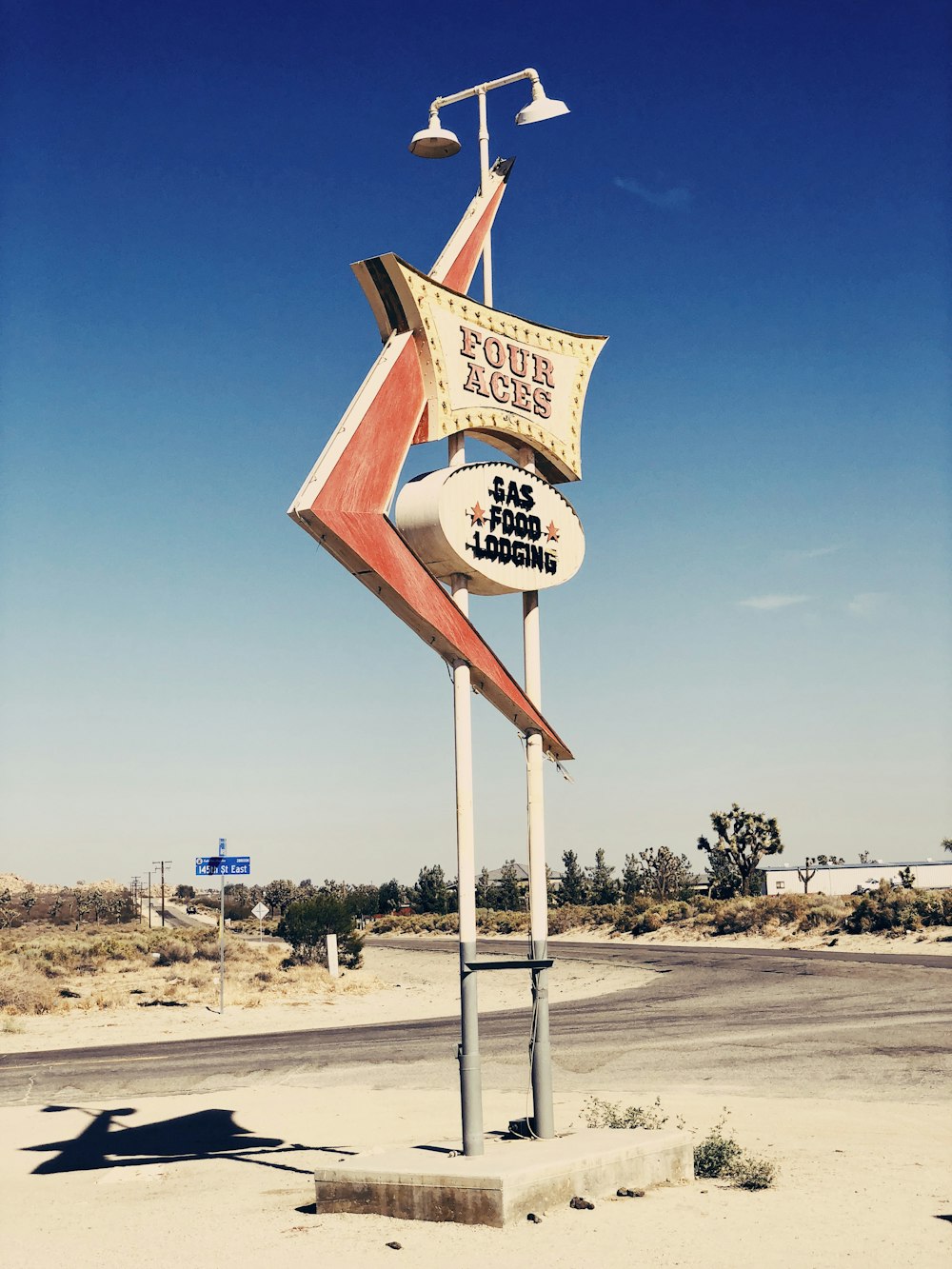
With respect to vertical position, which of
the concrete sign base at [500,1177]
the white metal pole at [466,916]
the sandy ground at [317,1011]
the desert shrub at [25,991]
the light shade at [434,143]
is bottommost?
the sandy ground at [317,1011]

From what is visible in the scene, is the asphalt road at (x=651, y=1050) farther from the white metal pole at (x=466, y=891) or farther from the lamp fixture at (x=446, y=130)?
the lamp fixture at (x=446, y=130)

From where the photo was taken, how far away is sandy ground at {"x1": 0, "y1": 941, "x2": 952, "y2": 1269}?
9164mm

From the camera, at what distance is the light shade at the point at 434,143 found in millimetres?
12523

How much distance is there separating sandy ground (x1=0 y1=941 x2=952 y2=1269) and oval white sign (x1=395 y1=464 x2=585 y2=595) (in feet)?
19.6

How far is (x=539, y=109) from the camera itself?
499 inches

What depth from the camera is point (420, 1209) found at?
1016 centimetres

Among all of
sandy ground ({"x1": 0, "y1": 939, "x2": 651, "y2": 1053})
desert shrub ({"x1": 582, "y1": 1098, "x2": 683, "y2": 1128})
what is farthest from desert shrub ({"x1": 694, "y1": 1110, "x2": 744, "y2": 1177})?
sandy ground ({"x1": 0, "y1": 939, "x2": 651, "y2": 1053})

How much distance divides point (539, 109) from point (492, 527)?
15.0ft

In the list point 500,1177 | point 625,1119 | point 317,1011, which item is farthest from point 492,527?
point 317,1011

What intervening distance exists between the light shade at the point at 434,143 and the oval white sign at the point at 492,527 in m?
3.43

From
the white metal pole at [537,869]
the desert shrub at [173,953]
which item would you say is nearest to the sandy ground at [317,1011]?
the desert shrub at [173,953]

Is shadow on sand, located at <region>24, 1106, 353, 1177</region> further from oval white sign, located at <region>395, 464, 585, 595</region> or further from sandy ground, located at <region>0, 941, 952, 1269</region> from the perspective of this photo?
oval white sign, located at <region>395, 464, 585, 595</region>

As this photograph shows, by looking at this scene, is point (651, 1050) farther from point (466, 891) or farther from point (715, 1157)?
point (466, 891)

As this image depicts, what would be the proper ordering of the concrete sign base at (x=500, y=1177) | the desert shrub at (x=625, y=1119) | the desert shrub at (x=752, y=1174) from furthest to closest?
the desert shrub at (x=625, y=1119) → the desert shrub at (x=752, y=1174) → the concrete sign base at (x=500, y=1177)
